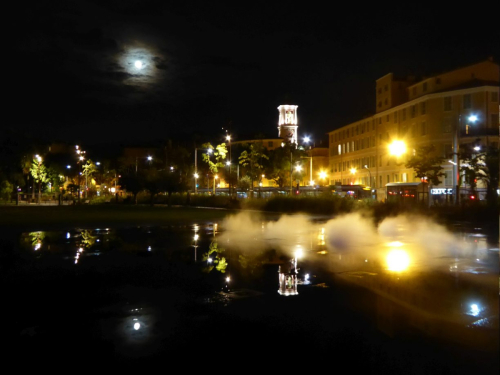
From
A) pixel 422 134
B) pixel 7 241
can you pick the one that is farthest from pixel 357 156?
pixel 7 241

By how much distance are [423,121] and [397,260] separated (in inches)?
2300

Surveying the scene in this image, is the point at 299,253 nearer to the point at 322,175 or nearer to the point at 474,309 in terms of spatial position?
the point at 474,309

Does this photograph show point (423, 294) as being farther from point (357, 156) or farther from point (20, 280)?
point (357, 156)

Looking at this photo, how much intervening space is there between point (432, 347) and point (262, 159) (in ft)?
284

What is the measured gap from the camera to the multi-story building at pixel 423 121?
63469 millimetres

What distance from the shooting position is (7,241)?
2128cm

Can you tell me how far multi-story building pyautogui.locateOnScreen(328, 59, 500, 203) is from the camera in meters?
63.5

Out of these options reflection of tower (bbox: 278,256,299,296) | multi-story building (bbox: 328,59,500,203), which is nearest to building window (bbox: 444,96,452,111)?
multi-story building (bbox: 328,59,500,203)

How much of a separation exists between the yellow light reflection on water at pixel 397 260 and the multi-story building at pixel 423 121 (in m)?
35.8

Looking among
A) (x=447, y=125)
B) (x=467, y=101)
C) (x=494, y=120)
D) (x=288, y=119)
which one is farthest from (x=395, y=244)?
(x=288, y=119)

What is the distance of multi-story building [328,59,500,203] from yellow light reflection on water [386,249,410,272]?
118 ft

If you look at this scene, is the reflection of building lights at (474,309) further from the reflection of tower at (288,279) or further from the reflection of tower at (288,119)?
the reflection of tower at (288,119)

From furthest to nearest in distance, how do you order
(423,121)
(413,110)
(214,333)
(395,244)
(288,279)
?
(413,110) → (423,121) → (395,244) → (288,279) → (214,333)

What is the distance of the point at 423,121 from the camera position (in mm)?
69062
